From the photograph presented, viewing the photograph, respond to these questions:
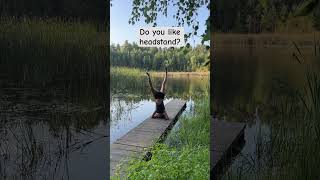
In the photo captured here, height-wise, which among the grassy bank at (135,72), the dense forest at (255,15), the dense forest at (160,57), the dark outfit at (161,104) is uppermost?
the dense forest at (255,15)

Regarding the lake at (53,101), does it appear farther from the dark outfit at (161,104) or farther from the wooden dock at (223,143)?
the wooden dock at (223,143)

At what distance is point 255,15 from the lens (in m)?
3.12

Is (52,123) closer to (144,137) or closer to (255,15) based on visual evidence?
(144,137)

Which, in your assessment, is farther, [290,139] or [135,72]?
[135,72]

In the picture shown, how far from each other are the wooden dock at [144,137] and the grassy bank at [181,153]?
0.14 ft

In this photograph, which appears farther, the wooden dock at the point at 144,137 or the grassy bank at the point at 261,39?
the wooden dock at the point at 144,137

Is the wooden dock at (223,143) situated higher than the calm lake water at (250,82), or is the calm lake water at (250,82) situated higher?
the calm lake water at (250,82)

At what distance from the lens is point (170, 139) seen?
126 inches

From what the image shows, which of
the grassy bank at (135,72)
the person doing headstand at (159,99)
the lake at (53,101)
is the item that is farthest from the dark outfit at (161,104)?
the lake at (53,101)

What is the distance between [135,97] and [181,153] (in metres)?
0.49

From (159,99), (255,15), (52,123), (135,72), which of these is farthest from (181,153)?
(255,15)

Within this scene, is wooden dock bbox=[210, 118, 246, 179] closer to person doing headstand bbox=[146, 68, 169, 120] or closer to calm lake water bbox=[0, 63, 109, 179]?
person doing headstand bbox=[146, 68, 169, 120]

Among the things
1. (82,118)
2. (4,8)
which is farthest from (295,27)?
(4,8)

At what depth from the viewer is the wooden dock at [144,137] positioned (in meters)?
3.19
